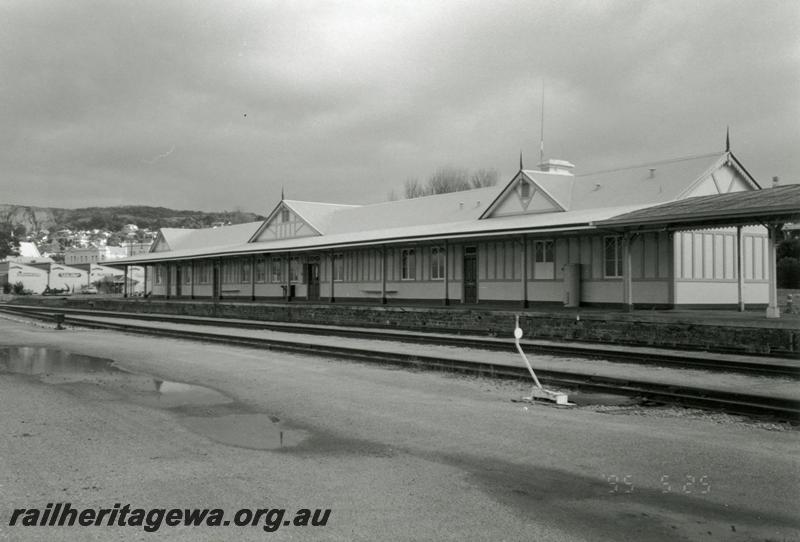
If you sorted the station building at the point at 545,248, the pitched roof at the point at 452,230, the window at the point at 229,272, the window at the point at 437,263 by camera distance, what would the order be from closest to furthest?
the station building at the point at 545,248
the pitched roof at the point at 452,230
the window at the point at 437,263
the window at the point at 229,272

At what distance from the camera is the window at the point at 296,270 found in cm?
4238

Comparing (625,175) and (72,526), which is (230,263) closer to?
(625,175)

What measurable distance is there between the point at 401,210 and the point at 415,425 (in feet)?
110

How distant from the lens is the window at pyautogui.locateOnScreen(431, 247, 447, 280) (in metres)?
33.4

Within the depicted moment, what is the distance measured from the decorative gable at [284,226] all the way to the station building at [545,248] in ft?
0.47

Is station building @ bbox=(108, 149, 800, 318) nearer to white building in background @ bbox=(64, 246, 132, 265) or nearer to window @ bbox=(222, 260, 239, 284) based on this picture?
window @ bbox=(222, 260, 239, 284)

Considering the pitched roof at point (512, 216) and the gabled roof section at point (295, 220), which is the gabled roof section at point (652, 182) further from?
the gabled roof section at point (295, 220)

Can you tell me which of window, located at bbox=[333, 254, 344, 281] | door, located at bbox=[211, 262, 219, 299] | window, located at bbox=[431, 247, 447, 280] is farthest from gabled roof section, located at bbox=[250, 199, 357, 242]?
window, located at bbox=[431, 247, 447, 280]

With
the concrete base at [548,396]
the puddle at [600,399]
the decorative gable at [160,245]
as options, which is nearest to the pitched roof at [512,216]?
the puddle at [600,399]

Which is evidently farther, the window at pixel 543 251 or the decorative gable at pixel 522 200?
the decorative gable at pixel 522 200

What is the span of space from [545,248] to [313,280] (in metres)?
16.9

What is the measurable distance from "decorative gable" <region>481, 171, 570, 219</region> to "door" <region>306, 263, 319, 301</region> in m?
12.2

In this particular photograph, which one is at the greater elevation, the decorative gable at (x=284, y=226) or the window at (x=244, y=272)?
the decorative gable at (x=284, y=226)

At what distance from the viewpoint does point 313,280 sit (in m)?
41.6
